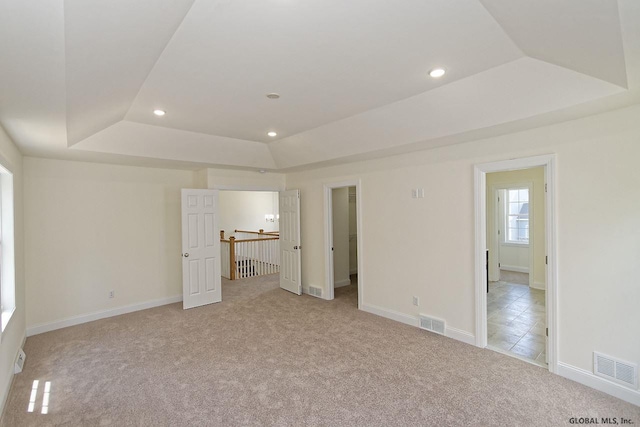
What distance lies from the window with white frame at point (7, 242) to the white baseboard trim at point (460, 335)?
4833mm

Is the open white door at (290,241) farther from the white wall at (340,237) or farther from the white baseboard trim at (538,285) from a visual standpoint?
the white baseboard trim at (538,285)

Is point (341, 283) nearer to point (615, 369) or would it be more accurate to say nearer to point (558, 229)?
point (558, 229)

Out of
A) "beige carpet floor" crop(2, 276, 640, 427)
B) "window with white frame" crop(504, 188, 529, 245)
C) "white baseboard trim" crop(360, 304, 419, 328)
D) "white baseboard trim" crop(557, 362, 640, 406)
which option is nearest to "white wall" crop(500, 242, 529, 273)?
"window with white frame" crop(504, 188, 529, 245)

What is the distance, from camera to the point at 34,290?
166 inches

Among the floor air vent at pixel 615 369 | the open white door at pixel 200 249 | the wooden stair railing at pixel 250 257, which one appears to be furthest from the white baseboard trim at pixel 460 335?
the wooden stair railing at pixel 250 257

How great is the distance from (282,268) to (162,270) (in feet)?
7.19

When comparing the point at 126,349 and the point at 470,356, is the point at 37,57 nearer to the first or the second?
the point at 126,349

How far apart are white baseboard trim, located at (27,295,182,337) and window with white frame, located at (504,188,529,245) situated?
7622mm

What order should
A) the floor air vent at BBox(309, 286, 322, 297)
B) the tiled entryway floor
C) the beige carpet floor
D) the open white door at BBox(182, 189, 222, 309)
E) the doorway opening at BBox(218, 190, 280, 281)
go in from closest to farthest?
the beige carpet floor → the tiled entryway floor → the open white door at BBox(182, 189, 222, 309) → the floor air vent at BBox(309, 286, 322, 297) → the doorway opening at BBox(218, 190, 280, 281)

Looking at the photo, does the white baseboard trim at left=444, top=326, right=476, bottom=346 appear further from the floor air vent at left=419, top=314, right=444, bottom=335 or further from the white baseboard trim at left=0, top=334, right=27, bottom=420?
the white baseboard trim at left=0, top=334, right=27, bottom=420

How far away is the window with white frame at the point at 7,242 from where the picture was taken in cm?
332

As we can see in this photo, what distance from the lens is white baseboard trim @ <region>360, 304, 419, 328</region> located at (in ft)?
13.9

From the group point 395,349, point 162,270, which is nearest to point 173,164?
point 162,270

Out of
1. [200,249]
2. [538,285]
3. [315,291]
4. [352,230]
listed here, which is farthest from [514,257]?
[200,249]
